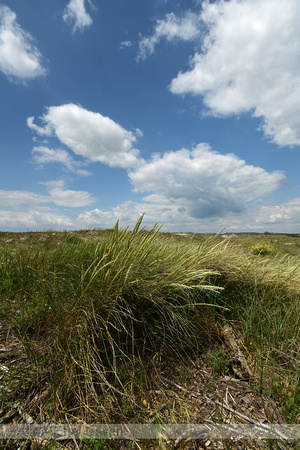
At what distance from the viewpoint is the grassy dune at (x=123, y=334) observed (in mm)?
1596

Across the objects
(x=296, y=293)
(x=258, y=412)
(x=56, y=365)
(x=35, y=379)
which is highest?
(x=296, y=293)

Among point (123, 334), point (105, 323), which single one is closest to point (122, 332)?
point (123, 334)

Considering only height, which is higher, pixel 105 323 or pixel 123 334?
pixel 105 323

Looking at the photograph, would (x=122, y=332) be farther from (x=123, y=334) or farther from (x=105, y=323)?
(x=105, y=323)

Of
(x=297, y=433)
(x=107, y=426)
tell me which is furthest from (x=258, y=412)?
(x=107, y=426)

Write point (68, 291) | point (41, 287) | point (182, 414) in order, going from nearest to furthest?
1. point (182, 414)
2. point (68, 291)
3. point (41, 287)

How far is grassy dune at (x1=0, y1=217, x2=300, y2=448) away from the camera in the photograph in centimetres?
160

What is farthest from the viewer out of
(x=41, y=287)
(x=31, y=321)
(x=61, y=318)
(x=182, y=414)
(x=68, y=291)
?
→ (x=41, y=287)

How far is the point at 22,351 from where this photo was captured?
198cm

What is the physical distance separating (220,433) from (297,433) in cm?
49

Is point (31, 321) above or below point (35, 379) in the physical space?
above

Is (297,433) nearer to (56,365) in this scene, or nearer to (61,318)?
(56,365)

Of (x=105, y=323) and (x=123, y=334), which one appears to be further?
(x=123, y=334)

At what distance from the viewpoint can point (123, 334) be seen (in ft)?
6.84
